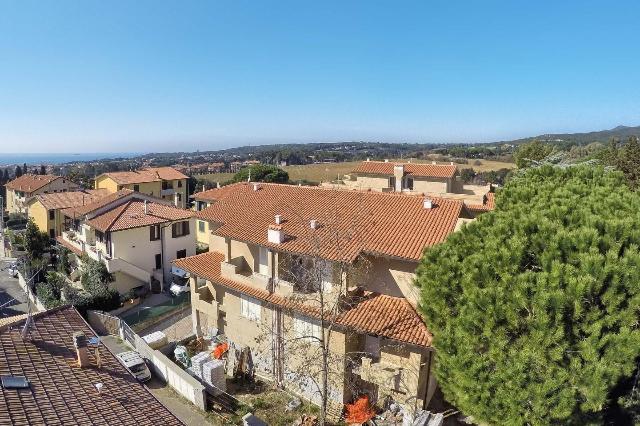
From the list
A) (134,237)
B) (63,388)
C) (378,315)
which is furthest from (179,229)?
(63,388)

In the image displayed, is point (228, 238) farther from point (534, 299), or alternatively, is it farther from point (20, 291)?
point (20, 291)

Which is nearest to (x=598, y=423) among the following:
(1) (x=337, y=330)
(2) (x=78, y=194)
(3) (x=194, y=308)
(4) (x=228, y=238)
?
(1) (x=337, y=330)

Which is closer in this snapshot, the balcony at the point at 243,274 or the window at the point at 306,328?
the window at the point at 306,328

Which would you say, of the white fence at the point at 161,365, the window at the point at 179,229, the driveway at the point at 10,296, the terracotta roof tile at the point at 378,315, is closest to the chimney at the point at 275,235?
the terracotta roof tile at the point at 378,315

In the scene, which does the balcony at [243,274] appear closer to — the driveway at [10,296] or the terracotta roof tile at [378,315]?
the terracotta roof tile at [378,315]

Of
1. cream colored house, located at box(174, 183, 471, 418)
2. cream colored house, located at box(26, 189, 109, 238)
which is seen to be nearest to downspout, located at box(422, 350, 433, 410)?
cream colored house, located at box(174, 183, 471, 418)

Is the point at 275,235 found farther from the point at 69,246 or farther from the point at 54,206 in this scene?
the point at 54,206
